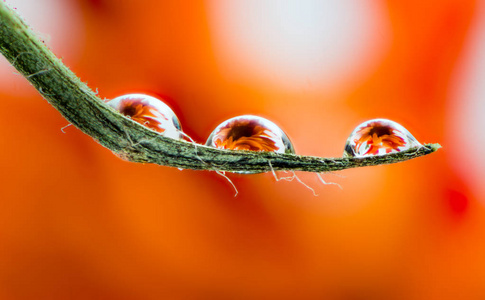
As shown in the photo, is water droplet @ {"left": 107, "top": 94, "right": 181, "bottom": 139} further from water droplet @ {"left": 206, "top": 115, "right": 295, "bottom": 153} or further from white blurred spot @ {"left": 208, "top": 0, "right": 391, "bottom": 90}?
white blurred spot @ {"left": 208, "top": 0, "right": 391, "bottom": 90}

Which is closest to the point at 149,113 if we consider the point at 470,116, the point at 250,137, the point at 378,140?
the point at 250,137

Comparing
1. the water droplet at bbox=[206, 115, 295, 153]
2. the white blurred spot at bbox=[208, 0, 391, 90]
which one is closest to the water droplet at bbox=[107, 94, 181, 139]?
the water droplet at bbox=[206, 115, 295, 153]

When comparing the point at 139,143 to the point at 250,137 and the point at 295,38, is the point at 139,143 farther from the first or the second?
the point at 295,38

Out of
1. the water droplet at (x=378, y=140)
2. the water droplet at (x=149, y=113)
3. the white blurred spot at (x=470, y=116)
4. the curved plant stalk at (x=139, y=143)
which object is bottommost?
the curved plant stalk at (x=139, y=143)

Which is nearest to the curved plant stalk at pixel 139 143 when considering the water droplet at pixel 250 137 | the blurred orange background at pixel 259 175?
the water droplet at pixel 250 137

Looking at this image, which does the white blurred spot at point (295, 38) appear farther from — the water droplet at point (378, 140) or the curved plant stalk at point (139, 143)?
the curved plant stalk at point (139, 143)

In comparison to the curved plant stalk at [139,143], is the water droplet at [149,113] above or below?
above
